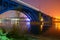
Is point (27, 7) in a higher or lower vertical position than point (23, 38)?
higher

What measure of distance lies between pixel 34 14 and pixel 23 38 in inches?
252

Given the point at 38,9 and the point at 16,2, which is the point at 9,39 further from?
the point at 38,9

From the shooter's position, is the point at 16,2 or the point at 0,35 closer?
the point at 0,35

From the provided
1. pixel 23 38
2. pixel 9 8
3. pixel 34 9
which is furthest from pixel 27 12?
pixel 23 38

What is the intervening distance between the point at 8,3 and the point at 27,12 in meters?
1.10

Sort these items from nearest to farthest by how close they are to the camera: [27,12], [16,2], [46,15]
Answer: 1. [16,2]
2. [27,12]
3. [46,15]

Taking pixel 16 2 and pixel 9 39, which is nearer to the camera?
pixel 9 39

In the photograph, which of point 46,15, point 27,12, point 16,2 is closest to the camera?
point 16,2

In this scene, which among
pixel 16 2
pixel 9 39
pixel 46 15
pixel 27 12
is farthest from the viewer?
pixel 46 15

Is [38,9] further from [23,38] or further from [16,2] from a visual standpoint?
[23,38]

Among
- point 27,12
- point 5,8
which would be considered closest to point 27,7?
point 27,12

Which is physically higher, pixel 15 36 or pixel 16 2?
pixel 16 2

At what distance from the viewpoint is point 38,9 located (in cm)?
841

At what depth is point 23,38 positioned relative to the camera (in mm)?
1650
